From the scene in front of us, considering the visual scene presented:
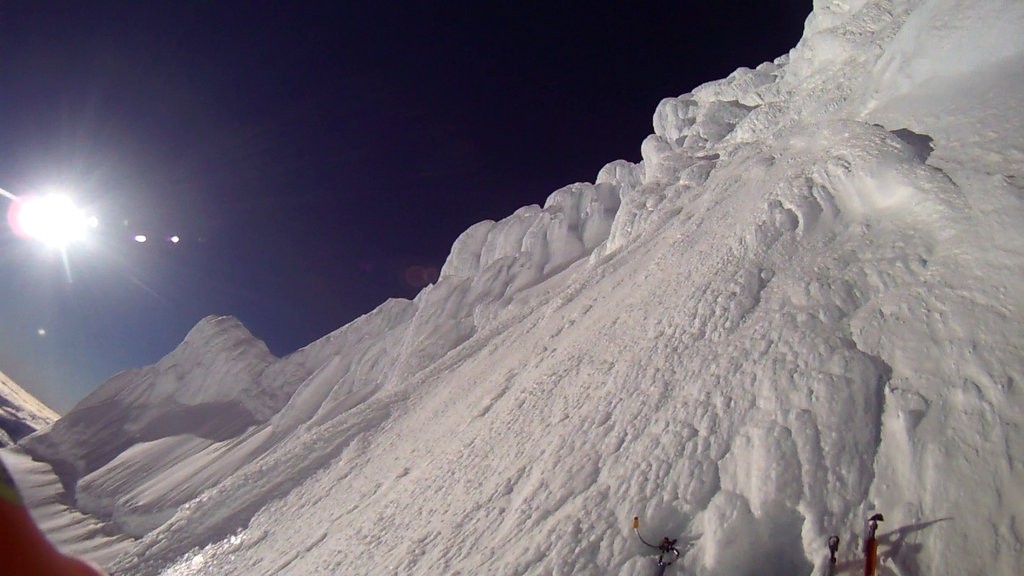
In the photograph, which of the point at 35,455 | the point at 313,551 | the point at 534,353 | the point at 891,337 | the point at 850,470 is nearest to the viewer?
the point at 850,470

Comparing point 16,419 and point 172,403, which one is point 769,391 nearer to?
point 172,403

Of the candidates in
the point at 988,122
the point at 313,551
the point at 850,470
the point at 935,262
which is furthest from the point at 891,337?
the point at 313,551

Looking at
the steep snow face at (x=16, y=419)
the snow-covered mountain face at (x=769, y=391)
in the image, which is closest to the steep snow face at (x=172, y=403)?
the steep snow face at (x=16, y=419)

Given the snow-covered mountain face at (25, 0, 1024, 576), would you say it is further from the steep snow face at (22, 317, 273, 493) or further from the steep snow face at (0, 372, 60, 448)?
the steep snow face at (0, 372, 60, 448)

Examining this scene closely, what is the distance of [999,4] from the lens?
13750 mm

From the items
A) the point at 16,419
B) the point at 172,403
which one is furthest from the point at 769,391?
the point at 16,419

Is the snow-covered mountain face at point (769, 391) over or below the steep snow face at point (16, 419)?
below

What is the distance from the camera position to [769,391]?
32.2 ft

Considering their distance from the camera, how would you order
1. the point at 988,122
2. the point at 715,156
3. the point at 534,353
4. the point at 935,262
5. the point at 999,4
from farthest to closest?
the point at 715,156 → the point at 534,353 → the point at 999,4 → the point at 988,122 → the point at 935,262

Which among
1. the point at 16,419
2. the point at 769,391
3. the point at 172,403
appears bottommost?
the point at 769,391

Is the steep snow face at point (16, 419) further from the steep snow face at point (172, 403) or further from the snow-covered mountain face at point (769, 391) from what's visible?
the snow-covered mountain face at point (769, 391)

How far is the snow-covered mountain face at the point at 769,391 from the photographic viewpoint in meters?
7.68

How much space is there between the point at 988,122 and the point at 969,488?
30.2ft

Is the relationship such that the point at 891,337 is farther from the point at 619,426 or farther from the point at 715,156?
the point at 715,156
